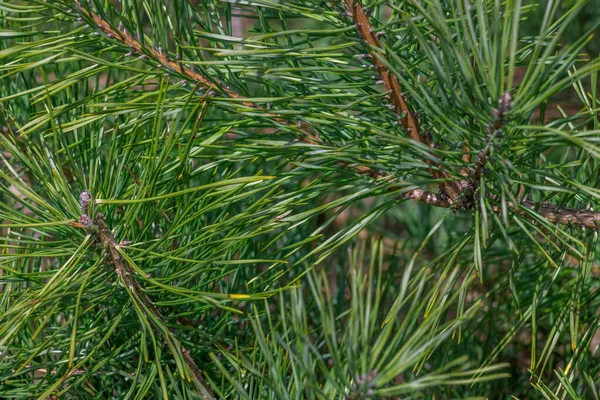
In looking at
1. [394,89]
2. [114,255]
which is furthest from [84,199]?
[394,89]

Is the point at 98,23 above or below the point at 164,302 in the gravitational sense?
above

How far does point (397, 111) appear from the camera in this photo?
0.44m

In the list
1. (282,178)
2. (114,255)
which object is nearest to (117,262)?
(114,255)

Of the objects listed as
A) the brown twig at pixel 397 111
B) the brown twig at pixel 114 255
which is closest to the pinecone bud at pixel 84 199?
the brown twig at pixel 114 255

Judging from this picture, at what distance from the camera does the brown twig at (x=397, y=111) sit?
0.42 metres

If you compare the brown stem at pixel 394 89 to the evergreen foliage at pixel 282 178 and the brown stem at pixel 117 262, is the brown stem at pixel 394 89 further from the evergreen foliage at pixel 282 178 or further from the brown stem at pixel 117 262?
the brown stem at pixel 117 262

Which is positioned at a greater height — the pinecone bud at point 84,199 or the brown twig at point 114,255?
the pinecone bud at point 84,199

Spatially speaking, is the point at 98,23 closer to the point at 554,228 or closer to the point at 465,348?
the point at 554,228

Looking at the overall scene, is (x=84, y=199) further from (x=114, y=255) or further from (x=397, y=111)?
(x=397, y=111)

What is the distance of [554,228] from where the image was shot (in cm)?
42

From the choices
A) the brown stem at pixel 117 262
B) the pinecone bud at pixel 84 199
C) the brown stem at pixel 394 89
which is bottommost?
the brown stem at pixel 117 262

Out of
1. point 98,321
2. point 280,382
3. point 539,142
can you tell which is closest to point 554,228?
point 539,142

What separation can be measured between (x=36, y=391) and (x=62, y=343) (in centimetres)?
4

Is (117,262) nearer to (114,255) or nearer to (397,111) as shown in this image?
(114,255)
